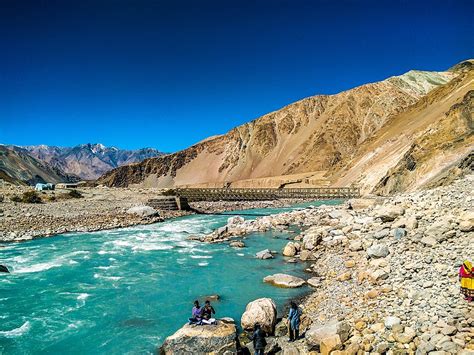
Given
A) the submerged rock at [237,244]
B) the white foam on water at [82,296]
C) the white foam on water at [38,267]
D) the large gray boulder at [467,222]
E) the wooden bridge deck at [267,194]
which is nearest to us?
the large gray boulder at [467,222]

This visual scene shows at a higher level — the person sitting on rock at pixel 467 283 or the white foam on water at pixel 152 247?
the person sitting on rock at pixel 467 283

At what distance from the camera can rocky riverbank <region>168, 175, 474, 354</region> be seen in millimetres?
9961

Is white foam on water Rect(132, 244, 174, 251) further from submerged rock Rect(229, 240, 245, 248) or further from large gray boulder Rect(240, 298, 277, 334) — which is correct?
large gray boulder Rect(240, 298, 277, 334)

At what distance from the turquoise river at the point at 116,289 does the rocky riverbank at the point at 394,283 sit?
2.22 m

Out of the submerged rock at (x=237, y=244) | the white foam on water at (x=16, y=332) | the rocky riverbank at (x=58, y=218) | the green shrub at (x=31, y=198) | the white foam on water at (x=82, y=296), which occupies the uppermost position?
the green shrub at (x=31, y=198)

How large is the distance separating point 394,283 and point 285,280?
604cm

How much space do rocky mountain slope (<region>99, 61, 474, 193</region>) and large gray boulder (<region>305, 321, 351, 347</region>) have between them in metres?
68.8

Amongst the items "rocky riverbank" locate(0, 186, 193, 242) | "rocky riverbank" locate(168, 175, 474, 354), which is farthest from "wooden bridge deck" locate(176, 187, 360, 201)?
"rocky riverbank" locate(168, 175, 474, 354)

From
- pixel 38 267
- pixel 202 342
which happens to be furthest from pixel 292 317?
pixel 38 267

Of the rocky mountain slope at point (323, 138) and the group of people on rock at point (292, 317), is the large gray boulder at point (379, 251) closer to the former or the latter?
the group of people on rock at point (292, 317)

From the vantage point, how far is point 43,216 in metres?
41.6

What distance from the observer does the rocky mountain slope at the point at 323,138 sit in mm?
91688

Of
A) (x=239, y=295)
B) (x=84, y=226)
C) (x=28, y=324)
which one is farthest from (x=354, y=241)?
(x=84, y=226)

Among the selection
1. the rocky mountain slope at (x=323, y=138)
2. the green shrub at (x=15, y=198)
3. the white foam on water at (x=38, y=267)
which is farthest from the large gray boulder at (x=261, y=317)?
the rocky mountain slope at (x=323, y=138)
